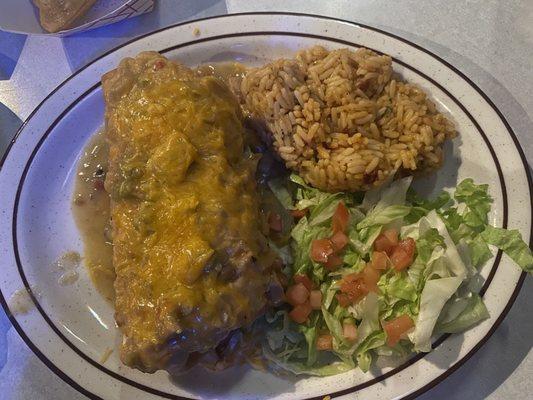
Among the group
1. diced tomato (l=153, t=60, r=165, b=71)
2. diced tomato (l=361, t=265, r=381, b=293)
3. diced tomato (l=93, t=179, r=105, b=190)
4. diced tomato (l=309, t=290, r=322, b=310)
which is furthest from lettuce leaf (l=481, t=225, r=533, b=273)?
diced tomato (l=93, t=179, r=105, b=190)

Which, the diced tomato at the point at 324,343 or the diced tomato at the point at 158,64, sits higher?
the diced tomato at the point at 158,64

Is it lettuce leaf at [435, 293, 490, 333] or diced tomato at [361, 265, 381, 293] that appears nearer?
lettuce leaf at [435, 293, 490, 333]

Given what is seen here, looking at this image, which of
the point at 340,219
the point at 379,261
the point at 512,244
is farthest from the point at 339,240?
the point at 512,244

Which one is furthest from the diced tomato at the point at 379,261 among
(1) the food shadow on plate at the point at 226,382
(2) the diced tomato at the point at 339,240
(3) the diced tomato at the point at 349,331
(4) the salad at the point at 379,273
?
(1) the food shadow on plate at the point at 226,382

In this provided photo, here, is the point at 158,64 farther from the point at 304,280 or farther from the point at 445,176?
the point at 445,176

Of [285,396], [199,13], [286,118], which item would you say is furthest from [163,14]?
[285,396]

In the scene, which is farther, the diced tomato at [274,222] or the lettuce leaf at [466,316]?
the diced tomato at [274,222]

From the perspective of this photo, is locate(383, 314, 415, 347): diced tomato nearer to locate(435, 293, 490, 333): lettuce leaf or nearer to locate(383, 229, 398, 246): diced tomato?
locate(435, 293, 490, 333): lettuce leaf

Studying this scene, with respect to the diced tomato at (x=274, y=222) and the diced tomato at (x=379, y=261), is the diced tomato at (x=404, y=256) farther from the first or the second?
the diced tomato at (x=274, y=222)
